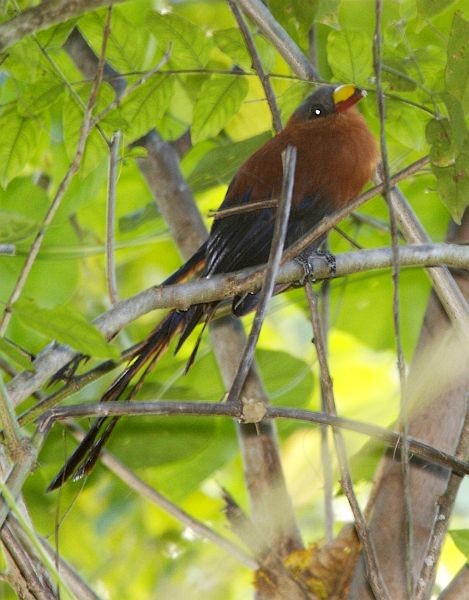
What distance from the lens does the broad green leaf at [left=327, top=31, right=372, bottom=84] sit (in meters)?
1.70

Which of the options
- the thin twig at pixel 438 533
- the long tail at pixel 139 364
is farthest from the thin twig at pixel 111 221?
the thin twig at pixel 438 533

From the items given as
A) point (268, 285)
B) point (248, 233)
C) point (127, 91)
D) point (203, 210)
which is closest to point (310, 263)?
point (248, 233)

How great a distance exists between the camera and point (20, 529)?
127 centimetres

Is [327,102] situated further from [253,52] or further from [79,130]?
[79,130]

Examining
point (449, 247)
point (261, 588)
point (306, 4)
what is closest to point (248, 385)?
point (261, 588)

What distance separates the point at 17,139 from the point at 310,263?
0.62 metres

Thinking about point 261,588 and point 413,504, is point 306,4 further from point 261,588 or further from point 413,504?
point 261,588

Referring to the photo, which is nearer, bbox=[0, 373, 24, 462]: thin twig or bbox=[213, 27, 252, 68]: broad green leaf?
bbox=[0, 373, 24, 462]: thin twig

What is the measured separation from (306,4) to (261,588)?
3.83 ft

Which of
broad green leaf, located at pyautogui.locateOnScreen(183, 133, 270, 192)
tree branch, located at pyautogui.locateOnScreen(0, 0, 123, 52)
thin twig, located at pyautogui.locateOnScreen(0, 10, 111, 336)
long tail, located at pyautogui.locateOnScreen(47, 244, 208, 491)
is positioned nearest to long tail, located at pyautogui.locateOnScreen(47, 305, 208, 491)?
long tail, located at pyautogui.locateOnScreen(47, 244, 208, 491)

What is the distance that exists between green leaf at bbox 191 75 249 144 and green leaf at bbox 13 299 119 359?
0.73 meters

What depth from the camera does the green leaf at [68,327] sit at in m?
1.15

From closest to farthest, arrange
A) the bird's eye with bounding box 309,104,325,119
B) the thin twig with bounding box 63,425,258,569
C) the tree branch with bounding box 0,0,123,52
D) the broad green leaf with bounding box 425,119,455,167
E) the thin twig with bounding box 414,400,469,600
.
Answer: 1. the tree branch with bounding box 0,0,123,52
2. the thin twig with bounding box 414,400,469,600
3. the broad green leaf with bounding box 425,119,455,167
4. the thin twig with bounding box 63,425,258,569
5. the bird's eye with bounding box 309,104,325,119

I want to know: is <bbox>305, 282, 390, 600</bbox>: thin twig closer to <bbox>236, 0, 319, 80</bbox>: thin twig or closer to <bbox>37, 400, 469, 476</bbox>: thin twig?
<bbox>37, 400, 469, 476</bbox>: thin twig
